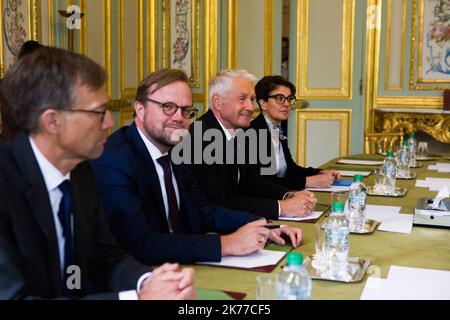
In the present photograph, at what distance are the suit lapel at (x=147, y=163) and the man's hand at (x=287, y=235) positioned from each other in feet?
1.30

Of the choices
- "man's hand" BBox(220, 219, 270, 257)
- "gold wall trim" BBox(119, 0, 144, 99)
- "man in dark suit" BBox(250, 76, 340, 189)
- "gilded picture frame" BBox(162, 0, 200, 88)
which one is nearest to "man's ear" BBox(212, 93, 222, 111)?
"man in dark suit" BBox(250, 76, 340, 189)

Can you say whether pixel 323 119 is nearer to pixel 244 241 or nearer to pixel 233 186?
pixel 233 186

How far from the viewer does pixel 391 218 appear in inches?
94.7

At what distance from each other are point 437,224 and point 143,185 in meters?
1.15

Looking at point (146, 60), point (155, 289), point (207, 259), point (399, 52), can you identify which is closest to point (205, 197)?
point (207, 259)

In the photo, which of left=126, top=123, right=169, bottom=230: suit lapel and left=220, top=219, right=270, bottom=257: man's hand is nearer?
left=220, top=219, right=270, bottom=257: man's hand

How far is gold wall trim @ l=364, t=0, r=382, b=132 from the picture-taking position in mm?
6387

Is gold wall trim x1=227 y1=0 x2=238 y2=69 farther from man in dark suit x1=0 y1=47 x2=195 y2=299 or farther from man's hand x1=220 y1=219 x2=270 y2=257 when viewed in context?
man in dark suit x1=0 y1=47 x2=195 y2=299

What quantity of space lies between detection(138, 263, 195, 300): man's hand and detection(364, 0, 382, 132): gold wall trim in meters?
5.46

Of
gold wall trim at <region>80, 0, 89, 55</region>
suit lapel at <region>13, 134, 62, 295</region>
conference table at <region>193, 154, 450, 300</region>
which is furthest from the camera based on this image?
gold wall trim at <region>80, 0, 89, 55</region>

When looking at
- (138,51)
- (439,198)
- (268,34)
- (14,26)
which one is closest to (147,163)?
(439,198)

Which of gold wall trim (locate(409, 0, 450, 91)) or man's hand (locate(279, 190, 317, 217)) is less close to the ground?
gold wall trim (locate(409, 0, 450, 91))

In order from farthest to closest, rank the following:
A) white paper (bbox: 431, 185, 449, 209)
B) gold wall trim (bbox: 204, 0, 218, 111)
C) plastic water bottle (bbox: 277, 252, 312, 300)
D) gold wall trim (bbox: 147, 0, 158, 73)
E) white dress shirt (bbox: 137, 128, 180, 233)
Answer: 1. gold wall trim (bbox: 204, 0, 218, 111)
2. gold wall trim (bbox: 147, 0, 158, 73)
3. white paper (bbox: 431, 185, 449, 209)
4. white dress shirt (bbox: 137, 128, 180, 233)
5. plastic water bottle (bbox: 277, 252, 312, 300)

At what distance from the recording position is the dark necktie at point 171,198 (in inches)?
84.7
